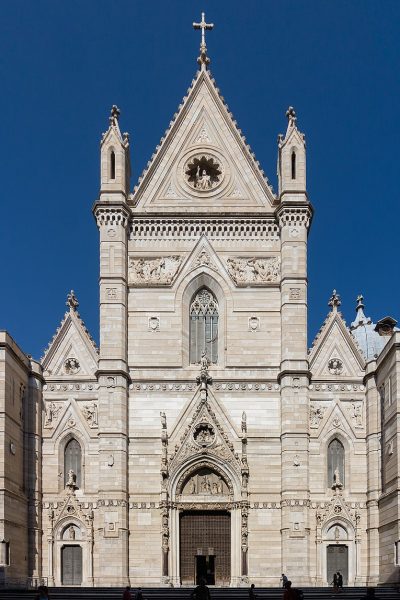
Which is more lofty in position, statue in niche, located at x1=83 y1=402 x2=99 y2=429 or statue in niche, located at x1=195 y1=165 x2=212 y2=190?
statue in niche, located at x1=195 y1=165 x2=212 y2=190

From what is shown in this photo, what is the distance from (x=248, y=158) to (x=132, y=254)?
6548mm

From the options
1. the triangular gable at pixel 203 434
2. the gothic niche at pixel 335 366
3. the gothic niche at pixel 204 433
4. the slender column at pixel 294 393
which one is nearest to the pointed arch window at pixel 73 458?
the triangular gable at pixel 203 434

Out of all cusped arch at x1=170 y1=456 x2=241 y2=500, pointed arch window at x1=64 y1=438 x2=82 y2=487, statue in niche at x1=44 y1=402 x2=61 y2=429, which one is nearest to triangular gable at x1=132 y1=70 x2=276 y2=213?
statue in niche at x1=44 y1=402 x2=61 y2=429

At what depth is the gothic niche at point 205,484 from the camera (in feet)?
132

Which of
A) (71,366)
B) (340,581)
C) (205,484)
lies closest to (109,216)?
(71,366)

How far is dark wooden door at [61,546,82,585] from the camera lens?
39.2 m

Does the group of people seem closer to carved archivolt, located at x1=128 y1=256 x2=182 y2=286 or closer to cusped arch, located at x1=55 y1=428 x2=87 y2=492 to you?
cusped arch, located at x1=55 y1=428 x2=87 y2=492

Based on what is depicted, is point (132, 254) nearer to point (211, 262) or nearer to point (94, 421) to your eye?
point (211, 262)

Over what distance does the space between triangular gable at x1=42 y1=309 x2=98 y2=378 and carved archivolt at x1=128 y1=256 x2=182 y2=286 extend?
2.96 m

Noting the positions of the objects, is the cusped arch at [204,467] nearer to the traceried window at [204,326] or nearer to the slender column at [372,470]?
the traceried window at [204,326]

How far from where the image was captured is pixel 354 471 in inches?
1581

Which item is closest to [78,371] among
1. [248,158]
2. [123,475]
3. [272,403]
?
[123,475]

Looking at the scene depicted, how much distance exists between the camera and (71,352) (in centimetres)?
4162

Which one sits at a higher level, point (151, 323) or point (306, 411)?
point (151, 323)
